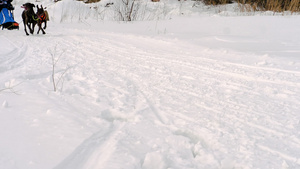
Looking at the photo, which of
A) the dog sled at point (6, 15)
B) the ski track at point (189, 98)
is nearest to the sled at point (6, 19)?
the dog sled at point (6, 15)

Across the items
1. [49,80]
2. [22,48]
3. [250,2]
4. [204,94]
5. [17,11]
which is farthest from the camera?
[17,11]

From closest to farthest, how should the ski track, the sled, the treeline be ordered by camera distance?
the ski track, the sled, the treeline

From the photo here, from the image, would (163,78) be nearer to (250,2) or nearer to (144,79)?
(144,79)

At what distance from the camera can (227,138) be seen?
5.99 ft

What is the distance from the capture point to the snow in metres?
1.59

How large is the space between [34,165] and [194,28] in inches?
248

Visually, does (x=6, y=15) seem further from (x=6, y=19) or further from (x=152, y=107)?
(x=152, y=107)

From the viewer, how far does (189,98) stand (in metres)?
2.58

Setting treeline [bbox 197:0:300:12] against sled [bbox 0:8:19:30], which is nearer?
sled [bbox 0:8:19:30]

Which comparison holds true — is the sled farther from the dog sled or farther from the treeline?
the treeline

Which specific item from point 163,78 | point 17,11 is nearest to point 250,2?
point 163,78

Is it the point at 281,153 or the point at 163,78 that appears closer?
the point at 281,153

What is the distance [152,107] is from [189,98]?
1.50 ft

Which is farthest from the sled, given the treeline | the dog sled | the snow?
the treeline
